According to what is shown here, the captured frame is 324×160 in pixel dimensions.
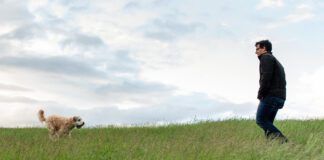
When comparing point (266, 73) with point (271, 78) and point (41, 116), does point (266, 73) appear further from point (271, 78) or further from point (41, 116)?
point (41, 116)

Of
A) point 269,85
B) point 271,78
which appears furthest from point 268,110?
point 271,78

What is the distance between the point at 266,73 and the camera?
1332cm

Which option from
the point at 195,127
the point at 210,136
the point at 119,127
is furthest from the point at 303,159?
the point at 119,127

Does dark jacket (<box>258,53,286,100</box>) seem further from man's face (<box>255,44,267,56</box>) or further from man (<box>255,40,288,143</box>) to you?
man's face (<box>255,44,267,56</box>)

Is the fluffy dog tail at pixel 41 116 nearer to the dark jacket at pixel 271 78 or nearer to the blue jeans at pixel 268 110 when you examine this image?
the blue jeans at pixel 268 110

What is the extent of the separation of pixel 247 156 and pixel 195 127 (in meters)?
8.17

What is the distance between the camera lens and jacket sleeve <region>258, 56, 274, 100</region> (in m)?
13.3

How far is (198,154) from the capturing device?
12.2m

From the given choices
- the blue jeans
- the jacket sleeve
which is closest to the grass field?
the blue jeans

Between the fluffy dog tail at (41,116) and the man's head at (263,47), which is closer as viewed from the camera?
the man's head at (263,47)

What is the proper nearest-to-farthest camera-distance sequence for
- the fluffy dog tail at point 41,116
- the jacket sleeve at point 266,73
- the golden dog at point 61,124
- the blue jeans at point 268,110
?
the jacket sleeve at point 266,73
the blue jeans at point 268,110
the golden dog at point 61,124
the fluffy dog tail at point 41,116

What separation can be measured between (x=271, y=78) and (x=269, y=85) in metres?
0.18

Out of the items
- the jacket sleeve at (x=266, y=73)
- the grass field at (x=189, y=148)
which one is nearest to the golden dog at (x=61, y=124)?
the grass field at (x=189, y=148)

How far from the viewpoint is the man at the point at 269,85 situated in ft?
43.9
